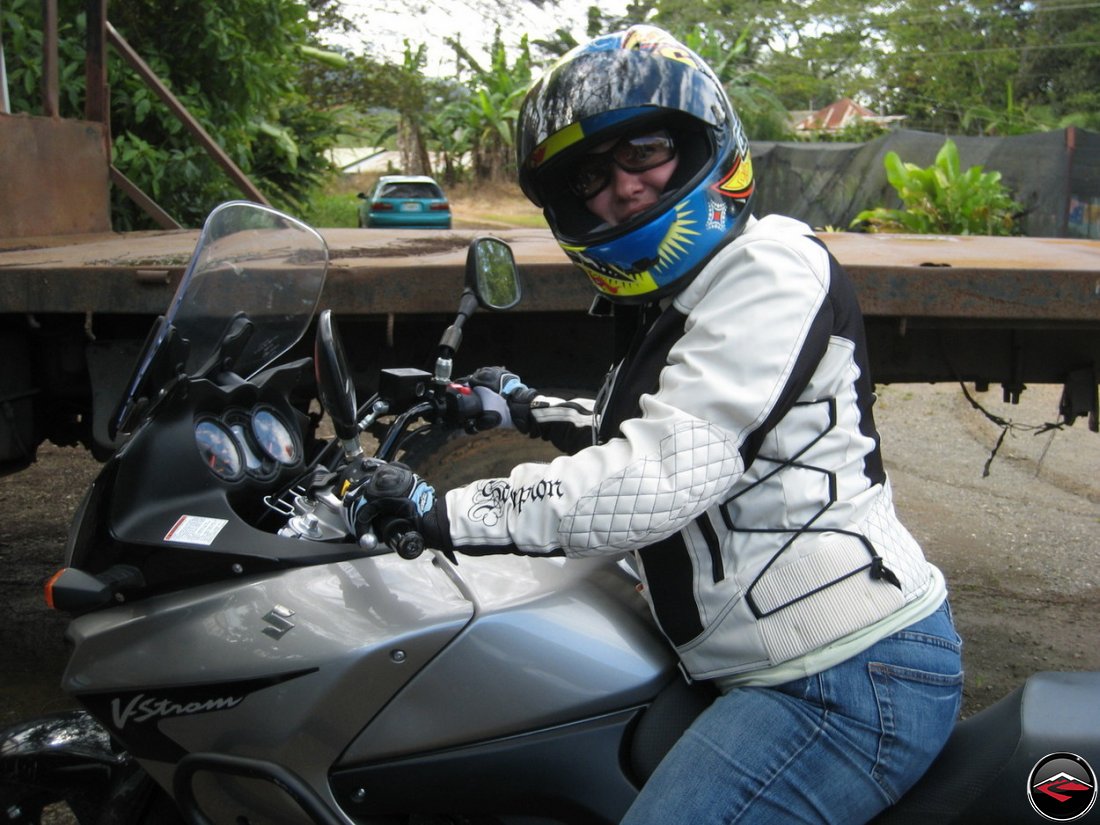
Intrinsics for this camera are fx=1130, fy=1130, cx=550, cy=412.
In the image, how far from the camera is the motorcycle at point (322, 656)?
1693 mm

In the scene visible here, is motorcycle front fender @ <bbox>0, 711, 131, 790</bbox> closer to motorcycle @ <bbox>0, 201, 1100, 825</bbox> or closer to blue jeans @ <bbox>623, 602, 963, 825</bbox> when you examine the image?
motorcycle @ <bbox>0, 201, 1100, 825</bbox>

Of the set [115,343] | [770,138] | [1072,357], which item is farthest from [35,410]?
[770,138]

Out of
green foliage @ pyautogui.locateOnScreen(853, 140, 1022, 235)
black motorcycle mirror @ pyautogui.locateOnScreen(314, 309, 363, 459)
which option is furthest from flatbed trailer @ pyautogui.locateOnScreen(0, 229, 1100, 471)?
green foliage @ pyautogui.locateOnScreen(853, 140, 1022, 235)

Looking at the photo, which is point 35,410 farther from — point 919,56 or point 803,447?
point 919,56

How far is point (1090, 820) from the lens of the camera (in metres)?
1.54

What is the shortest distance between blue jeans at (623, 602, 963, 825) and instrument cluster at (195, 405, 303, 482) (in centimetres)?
77

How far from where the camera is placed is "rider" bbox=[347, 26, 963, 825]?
1589 millimetres

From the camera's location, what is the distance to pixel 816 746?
163cm

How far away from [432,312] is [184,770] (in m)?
1.59

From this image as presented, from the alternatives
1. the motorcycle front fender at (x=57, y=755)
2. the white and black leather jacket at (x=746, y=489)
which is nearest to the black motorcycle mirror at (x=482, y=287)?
the white and black leather jacket at (x=746, y=489)

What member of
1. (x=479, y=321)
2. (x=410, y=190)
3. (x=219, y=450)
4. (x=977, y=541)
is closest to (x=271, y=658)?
(x=219, y=450)

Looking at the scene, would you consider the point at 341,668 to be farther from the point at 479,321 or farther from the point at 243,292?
the point at 479,321

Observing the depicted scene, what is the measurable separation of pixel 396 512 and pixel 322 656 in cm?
27

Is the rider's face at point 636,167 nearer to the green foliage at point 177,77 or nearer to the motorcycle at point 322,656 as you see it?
the motorcycle at point 322,656
